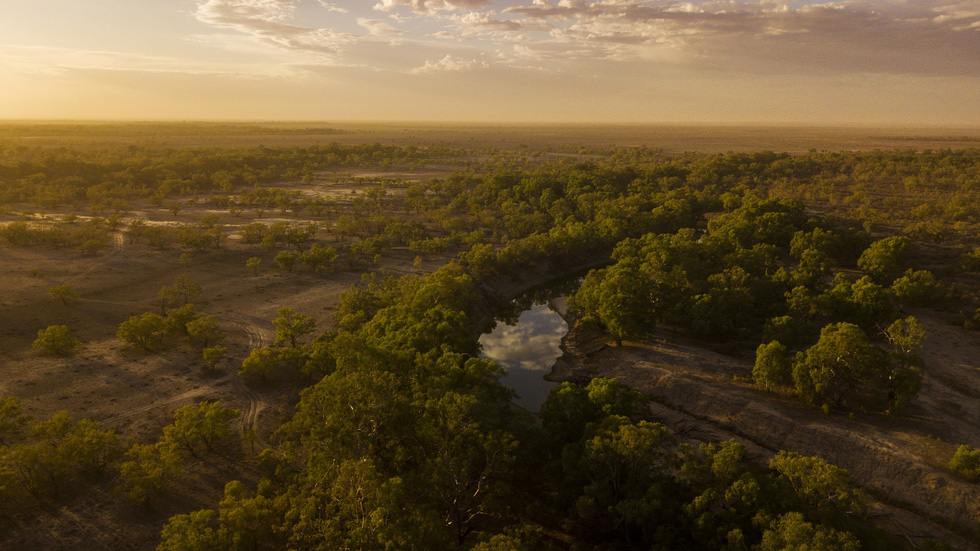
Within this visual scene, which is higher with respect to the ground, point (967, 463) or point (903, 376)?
point (903, 376)

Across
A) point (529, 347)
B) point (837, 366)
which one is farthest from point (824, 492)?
point (529, 347)

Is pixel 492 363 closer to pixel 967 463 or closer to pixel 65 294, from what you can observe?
pixel 967 463

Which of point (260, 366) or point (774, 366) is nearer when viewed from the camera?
point (774, 366)

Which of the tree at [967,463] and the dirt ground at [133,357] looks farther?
the tree at [967,463]

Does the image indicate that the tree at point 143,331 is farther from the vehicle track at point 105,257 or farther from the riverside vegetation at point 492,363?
the vehicle track at point 105,257

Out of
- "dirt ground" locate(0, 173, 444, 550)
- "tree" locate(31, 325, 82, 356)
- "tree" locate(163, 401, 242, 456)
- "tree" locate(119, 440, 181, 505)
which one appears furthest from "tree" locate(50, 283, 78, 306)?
"tree" locate(119, 440, 181, 505)

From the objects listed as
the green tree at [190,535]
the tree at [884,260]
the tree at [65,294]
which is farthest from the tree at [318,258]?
the tree at [884,260]

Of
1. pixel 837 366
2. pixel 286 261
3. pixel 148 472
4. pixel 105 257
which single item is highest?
pixel 105 257
